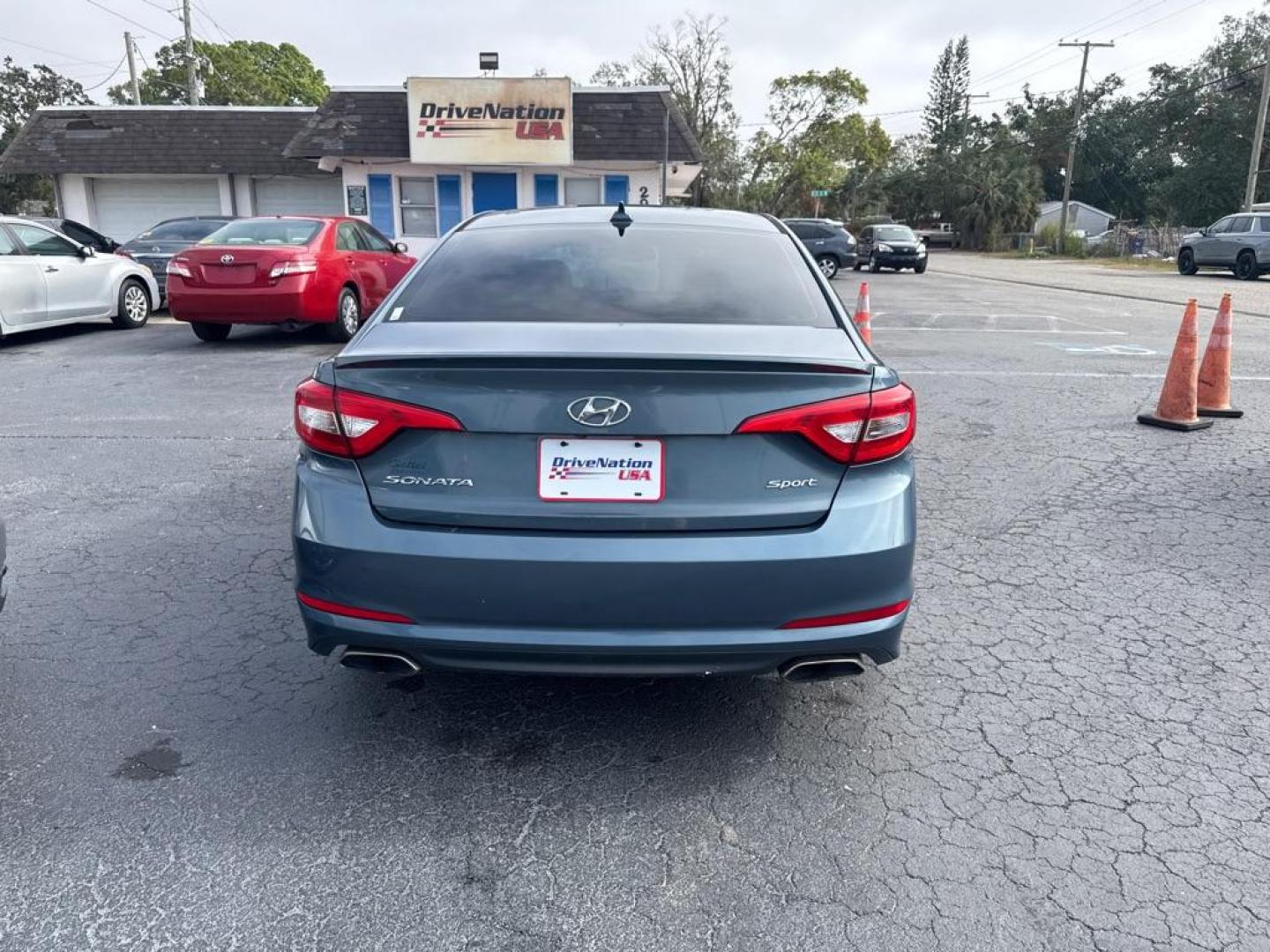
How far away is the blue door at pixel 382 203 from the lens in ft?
70.7

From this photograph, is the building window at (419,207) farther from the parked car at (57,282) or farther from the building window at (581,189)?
the parked car at (57,282)

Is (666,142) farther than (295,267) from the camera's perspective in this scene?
Yes

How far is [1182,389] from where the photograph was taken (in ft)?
22.5

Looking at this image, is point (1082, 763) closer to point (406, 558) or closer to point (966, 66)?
point (406, 558)

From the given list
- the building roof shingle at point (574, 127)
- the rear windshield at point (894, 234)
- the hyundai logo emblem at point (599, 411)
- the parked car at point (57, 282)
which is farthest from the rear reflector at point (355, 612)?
the rear windshield at point (894, 234)

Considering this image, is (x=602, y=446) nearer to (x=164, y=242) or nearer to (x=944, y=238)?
(x=164, y=242)

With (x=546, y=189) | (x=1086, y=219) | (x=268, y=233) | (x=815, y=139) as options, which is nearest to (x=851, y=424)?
(x=268, y=233)

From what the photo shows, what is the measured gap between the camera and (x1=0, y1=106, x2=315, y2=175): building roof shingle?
78.2 feet

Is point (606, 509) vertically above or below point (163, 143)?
below

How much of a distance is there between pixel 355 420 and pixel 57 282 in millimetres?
10682

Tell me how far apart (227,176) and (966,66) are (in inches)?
3212

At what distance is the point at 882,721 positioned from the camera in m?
3.03

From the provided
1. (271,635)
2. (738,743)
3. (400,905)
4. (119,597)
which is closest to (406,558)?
(400,905)

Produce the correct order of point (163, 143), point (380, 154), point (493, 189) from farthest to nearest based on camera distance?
1. point (163, 143)
2. point (493, 189)
3. point (380, 154)
